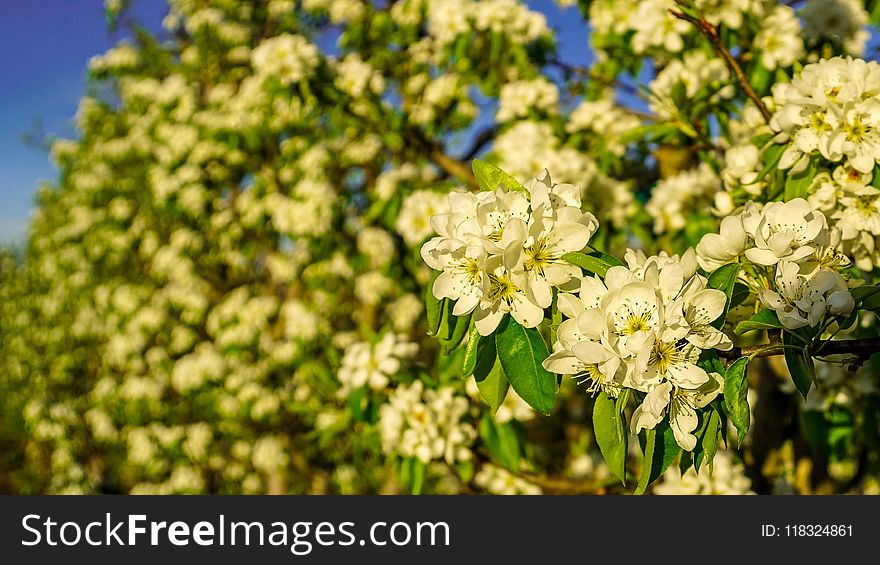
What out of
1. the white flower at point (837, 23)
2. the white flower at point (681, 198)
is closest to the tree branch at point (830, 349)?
the white flower at point (681, 198)

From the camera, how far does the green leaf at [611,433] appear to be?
80cm

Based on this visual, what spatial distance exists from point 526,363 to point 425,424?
3.30ft

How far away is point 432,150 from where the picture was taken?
10.3 ft

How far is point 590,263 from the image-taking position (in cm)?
83

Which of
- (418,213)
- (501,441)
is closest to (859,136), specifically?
(501,441)

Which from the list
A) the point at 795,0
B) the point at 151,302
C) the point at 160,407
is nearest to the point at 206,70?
the point at 151,302

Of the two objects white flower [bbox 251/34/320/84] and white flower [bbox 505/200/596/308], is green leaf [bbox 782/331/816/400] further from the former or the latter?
white flower [bbox 251/34/320/84]

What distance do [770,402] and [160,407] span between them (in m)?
3.73

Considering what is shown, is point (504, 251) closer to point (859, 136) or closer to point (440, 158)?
point (859, 136)

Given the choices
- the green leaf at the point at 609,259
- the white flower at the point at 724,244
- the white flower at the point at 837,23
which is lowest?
the green leaf at the point at 609,259

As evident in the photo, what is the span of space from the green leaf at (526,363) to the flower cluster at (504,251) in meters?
0.02

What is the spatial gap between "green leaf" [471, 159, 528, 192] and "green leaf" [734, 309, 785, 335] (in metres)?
0.32

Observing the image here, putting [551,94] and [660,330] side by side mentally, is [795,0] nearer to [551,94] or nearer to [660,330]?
[551,94]

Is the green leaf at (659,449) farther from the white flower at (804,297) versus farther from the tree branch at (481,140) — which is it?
the tree branch at (481,140)
